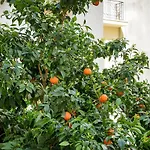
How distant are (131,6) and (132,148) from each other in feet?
Answer: 18.4

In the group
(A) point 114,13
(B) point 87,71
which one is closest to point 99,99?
(B) point 87,71

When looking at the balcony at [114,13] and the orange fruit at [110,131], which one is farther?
the balcony at [114,13]

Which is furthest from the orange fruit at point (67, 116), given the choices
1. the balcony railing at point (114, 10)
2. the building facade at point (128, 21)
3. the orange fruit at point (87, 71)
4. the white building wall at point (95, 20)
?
the balcony railing at point (114, 10)

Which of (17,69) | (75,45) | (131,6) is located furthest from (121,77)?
(131,6)

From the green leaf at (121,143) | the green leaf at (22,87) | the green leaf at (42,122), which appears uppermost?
the green leaf at (22,87)

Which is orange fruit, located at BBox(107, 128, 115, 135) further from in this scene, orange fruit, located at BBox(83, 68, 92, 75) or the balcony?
the balcony

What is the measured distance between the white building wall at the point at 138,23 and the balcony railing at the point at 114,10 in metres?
0.20

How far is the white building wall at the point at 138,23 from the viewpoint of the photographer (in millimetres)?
7039

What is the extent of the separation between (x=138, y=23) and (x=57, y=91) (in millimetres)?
5612

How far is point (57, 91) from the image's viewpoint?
1.81m

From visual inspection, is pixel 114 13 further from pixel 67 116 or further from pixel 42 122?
pixel 42 122

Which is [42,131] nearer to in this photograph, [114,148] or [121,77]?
[114,148]

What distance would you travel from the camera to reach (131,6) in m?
7.07

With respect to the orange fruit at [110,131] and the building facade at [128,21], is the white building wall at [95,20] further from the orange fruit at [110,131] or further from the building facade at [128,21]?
the orange fruit at [110,131]
